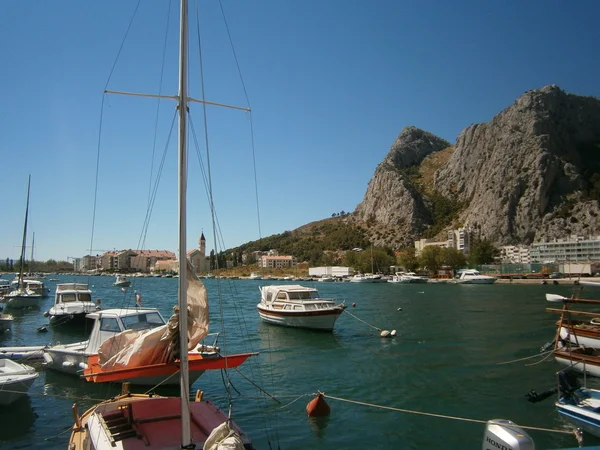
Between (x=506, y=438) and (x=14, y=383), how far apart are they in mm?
16521

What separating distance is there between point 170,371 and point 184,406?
176 centimetres

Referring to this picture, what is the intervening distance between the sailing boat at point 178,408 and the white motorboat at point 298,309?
24.9 meters

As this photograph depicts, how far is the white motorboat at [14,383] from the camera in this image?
52.5ft

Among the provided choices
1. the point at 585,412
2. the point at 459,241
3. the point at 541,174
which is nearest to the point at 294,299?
the point at 585,412

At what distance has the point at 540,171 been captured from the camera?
539 ft

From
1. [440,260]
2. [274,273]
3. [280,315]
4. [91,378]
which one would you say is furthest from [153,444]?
[274,273]

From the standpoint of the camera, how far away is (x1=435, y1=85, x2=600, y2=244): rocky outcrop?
530 feet

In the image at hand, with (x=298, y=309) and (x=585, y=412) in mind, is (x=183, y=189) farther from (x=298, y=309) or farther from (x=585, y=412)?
(x=298, y=309)

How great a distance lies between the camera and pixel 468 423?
15.0 meters

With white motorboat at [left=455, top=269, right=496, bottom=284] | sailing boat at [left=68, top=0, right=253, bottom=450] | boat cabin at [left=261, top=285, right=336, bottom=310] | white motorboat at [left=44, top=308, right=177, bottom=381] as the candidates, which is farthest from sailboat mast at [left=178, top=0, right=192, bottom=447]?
white motorboat at [left=455, top=269, right=496, bottom=284]

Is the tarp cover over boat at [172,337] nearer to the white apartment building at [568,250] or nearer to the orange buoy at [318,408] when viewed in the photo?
the orange buoy at [318,408]

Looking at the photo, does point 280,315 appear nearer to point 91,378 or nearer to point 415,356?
point 415,356

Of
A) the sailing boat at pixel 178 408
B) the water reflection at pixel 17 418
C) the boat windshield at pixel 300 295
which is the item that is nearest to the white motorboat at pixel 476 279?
the boat windshield at pixel 300 295

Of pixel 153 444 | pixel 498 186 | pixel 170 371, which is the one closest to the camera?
pixel 153 444
